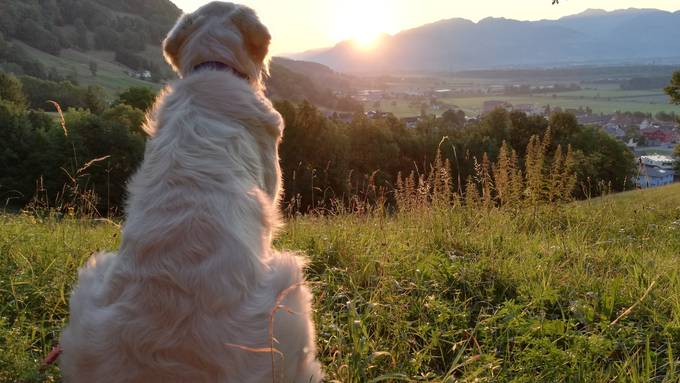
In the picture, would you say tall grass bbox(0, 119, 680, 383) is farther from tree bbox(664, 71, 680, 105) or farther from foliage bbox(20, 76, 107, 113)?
foliage bbox(20, 76, 107, 113)

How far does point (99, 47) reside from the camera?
122 meters

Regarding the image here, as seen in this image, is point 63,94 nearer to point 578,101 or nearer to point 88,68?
point 88,68

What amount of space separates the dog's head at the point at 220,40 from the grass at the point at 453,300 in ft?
5.09

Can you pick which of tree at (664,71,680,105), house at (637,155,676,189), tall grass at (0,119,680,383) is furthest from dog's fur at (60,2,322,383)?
tree at (664,71,680,105)

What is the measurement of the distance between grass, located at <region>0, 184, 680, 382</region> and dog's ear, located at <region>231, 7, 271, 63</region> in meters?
1.62

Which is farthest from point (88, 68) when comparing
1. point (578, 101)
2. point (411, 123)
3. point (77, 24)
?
point (578, 101)

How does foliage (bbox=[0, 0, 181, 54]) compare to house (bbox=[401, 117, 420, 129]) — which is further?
foliage (bbox=[0, 0, 181, 54])

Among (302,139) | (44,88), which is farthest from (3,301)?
(44,88)

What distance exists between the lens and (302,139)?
3819 centimetres

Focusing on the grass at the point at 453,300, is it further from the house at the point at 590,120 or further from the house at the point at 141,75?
the house at the point at 141,75

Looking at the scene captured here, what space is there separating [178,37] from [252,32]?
1.59 ft

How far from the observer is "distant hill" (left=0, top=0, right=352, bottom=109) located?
8525 centimetres

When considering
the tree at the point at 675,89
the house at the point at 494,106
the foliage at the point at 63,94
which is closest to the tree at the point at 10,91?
the foliage at the point at 63,94

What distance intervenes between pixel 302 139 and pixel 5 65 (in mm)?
65057
